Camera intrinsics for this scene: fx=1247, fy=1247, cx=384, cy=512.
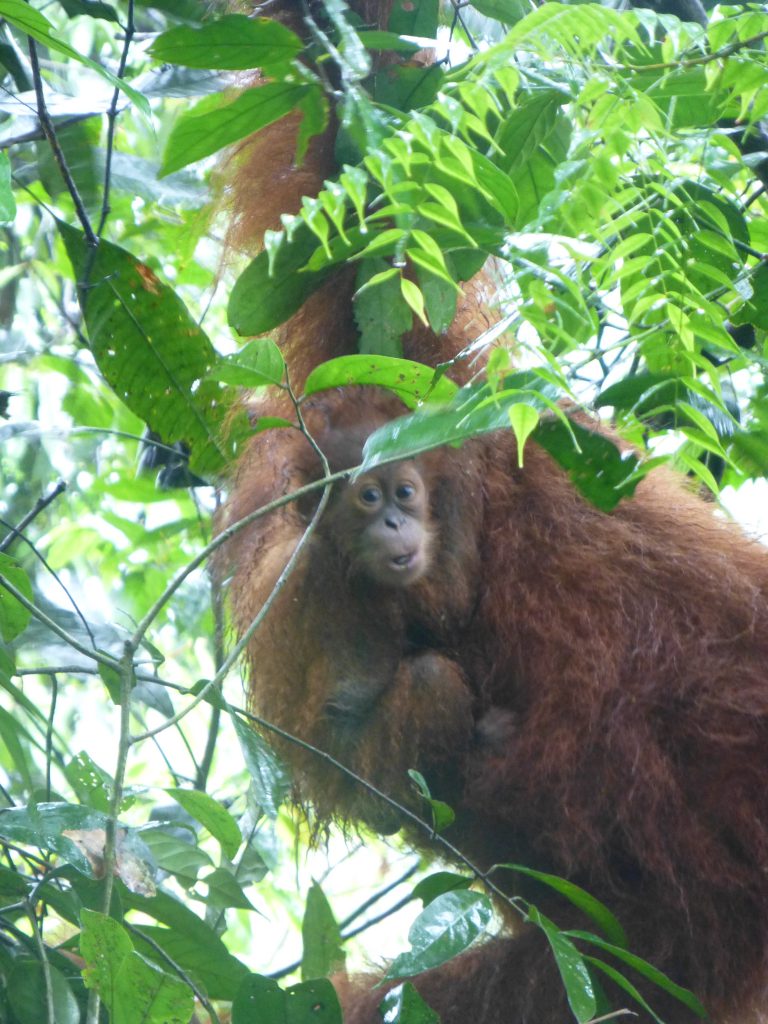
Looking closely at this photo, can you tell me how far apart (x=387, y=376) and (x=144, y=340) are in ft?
1.91

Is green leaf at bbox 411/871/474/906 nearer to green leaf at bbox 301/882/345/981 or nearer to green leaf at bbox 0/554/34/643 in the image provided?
green leaf at bbox 301/882/345/981

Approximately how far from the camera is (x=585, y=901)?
2018 millimetres

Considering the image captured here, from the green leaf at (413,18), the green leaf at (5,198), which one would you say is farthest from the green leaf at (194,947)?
the green leaf at (413,18)

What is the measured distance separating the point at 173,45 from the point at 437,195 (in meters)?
0.69

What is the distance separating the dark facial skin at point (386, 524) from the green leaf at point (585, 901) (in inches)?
25.9

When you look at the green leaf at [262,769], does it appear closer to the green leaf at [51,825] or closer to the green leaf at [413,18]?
the green leaf at [51,825]

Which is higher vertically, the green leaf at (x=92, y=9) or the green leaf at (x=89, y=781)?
the green leaf at (x=92, y=9)

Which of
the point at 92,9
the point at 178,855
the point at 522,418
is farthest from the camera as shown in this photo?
the point at 178,855

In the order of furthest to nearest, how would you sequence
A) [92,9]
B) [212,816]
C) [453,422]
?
[92,9] → [212,816] → [453,422]

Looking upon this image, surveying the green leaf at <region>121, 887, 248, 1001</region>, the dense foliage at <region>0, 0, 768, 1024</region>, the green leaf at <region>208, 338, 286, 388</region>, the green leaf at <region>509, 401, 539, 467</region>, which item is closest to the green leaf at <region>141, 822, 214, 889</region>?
the dense foliage at <region>0, 0, 768, 1024</region>

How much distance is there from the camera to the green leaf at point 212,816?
1.96m

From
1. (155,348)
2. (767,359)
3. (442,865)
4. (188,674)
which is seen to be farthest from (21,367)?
(767,359)

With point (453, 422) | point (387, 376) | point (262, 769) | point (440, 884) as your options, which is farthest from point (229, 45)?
point (440, 884)

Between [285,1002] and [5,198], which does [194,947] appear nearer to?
[285,1002]
